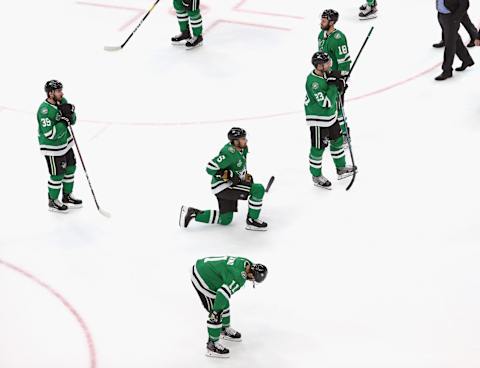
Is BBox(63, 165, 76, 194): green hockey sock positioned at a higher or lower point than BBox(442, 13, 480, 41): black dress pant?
lower

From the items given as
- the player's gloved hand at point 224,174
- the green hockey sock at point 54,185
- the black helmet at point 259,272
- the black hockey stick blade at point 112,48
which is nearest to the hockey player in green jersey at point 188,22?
the black hockey stick blade at point 112,48

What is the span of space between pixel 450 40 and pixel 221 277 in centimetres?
414

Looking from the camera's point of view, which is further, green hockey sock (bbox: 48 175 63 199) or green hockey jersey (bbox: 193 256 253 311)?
green hockey sock (bbox: 48 175 63 199)

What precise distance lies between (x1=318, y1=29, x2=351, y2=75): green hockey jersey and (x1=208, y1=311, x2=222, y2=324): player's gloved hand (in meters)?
2.93

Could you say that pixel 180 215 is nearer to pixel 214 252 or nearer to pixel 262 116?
pixel 214 252

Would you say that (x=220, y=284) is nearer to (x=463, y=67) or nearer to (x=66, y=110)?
(x=66, y=110)

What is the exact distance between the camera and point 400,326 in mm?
6586

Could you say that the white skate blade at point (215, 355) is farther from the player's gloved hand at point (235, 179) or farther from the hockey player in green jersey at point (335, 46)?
the hockey player in green jersey at point (335, 46)

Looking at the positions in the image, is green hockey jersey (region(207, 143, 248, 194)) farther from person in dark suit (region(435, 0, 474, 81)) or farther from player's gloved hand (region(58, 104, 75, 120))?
person in dark suit (region(435, 0, 474, 81))

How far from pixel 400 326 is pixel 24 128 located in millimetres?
4235

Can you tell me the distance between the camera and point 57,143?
777 centimetres

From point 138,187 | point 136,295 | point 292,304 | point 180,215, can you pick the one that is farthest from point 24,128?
point 292,304

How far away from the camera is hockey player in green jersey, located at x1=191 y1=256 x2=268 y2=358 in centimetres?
624

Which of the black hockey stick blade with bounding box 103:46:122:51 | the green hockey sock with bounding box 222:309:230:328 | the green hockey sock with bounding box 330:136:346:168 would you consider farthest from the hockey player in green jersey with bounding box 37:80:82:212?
the black hockey stick blade with bounding box 103:46:122:51
